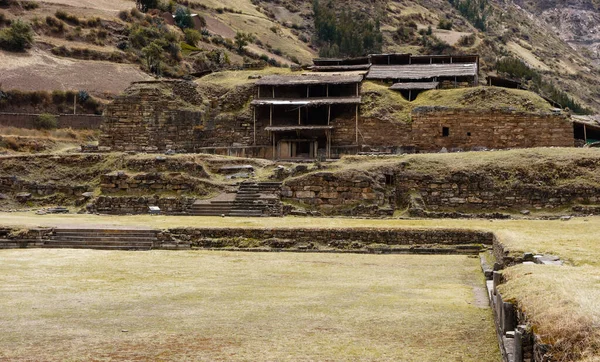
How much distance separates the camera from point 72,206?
31609mm

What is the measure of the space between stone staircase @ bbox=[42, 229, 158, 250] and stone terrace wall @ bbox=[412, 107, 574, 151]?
22.0m

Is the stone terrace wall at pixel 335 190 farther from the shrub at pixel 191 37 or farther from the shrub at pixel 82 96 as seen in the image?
the shrub at pixel 191 37

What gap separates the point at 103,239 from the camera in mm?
22734

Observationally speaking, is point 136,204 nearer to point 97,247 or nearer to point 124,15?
point 97,247

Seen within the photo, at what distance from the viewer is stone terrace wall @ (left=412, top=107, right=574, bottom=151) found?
127 ft

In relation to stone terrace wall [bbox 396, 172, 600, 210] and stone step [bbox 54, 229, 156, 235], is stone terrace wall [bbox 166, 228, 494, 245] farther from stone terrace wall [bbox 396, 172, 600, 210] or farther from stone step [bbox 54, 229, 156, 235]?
stone terrace wall [bbox 396, 172, 600, 210]

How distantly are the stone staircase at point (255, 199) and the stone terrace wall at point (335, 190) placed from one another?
63cm

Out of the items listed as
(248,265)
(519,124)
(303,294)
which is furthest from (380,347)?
(519,124)

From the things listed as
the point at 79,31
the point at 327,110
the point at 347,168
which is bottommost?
the point at 347,168

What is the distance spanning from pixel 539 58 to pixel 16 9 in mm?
100399

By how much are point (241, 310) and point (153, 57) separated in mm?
64326

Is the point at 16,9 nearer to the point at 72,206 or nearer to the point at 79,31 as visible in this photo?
the point at 79,31

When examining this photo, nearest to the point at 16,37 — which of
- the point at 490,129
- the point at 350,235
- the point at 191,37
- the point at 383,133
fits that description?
the point at 191,37

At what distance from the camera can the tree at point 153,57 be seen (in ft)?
237
